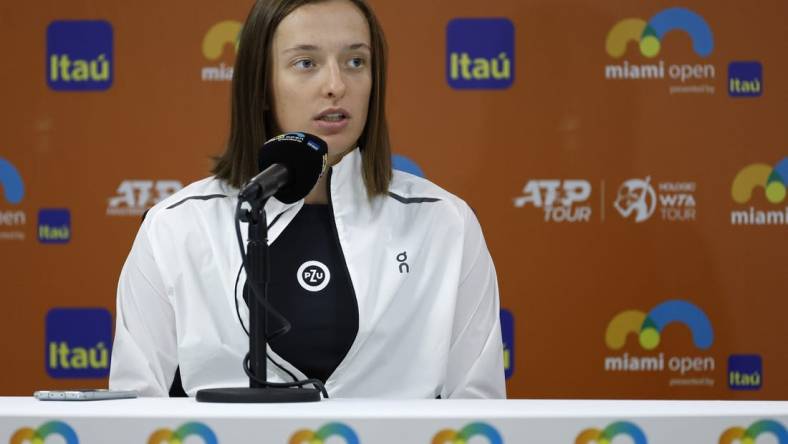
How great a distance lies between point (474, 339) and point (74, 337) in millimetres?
1584

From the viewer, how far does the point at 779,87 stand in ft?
10.1

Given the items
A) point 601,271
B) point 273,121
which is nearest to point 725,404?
point 273,121

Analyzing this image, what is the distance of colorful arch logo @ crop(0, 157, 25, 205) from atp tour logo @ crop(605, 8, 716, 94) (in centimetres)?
180

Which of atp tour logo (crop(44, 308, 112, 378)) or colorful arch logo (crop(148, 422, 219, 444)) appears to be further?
atp tour logo (crop(44, 308, 112, 378))

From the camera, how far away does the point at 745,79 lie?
310 cm

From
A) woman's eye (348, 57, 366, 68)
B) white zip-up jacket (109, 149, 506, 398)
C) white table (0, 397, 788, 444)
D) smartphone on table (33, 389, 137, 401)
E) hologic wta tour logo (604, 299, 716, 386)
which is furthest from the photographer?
hologic wta tour logo (604, 299, 716, 386)

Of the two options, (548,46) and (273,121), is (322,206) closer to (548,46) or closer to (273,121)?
(273,121)

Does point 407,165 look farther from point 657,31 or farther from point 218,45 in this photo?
→ point 657,31

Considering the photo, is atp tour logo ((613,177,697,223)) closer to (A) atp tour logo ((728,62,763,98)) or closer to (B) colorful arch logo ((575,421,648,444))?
(A) atp tour logo ((728,62,763,98))

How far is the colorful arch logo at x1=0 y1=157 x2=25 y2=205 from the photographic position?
123 inches

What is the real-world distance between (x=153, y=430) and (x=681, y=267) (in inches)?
90.6

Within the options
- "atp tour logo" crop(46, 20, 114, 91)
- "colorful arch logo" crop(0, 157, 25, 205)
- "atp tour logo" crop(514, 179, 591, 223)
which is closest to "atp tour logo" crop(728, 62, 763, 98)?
"atp tour logo" crop(514, 179, 591, 223)

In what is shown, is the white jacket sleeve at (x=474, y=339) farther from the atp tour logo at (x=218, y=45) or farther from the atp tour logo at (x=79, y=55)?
the atp tour logo at (x=79, y=55)

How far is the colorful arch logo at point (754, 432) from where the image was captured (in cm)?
107
